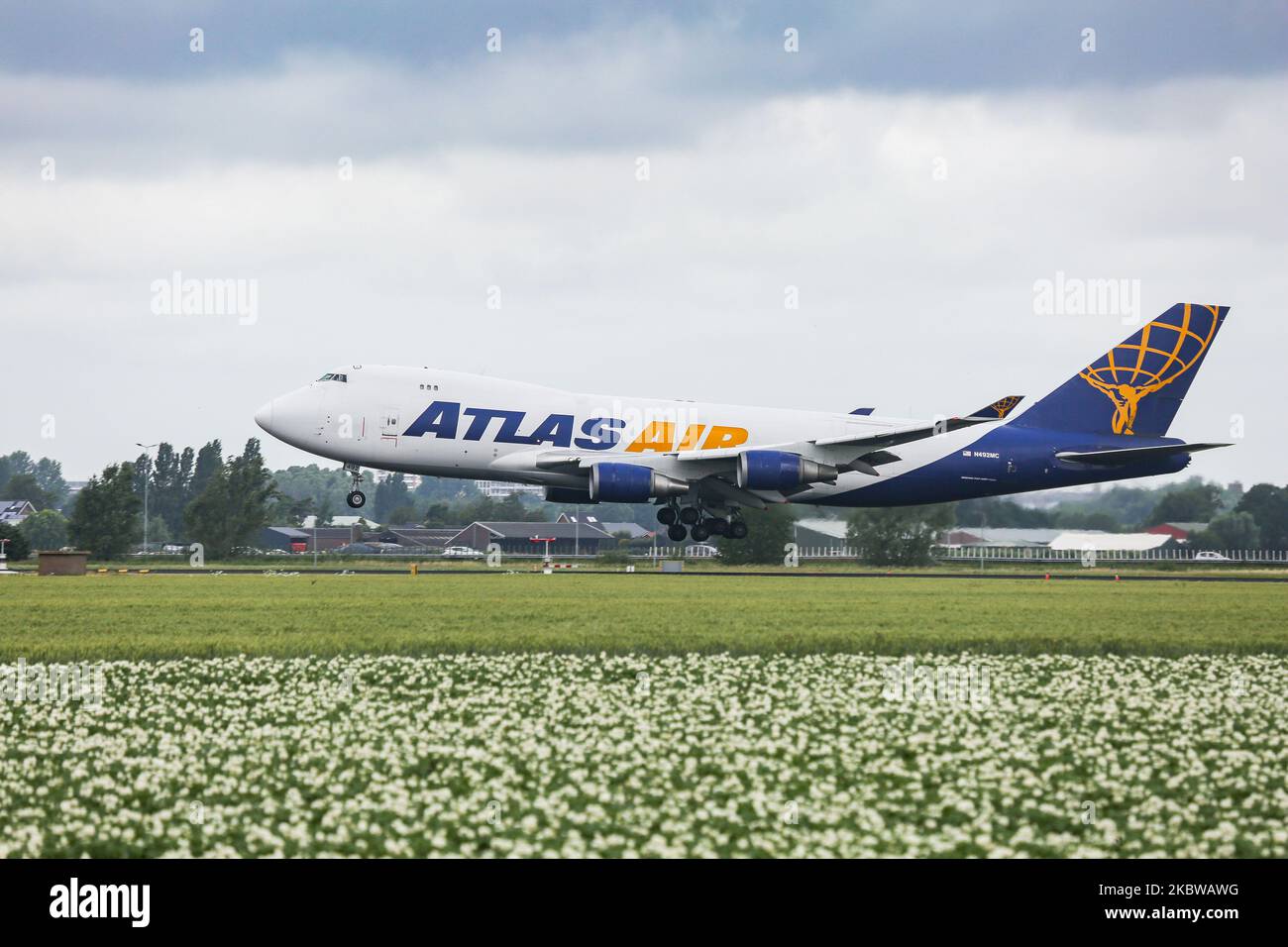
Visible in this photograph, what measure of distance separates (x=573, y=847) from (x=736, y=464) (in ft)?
122

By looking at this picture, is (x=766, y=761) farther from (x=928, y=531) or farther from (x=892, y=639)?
(x=928, y=531)

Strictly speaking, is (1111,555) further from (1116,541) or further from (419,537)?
(419,537)

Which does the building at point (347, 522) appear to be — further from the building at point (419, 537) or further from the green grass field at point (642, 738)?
the green grass field at point (642, 738)

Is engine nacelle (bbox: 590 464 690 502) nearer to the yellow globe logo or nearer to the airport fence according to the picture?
the yellow globe logo

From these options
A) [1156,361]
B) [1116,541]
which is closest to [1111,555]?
[1116,541]

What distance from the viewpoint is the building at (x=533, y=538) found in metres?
110

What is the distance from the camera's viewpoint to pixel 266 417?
149 ft

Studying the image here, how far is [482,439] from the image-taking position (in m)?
44.6

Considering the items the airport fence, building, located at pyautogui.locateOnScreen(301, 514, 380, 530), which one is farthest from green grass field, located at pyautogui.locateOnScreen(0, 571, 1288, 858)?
building, located at pyautogui.locateOnScreen(301, 514, 380, 530)

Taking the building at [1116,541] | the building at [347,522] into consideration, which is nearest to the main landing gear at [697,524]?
the building at [1116,541]

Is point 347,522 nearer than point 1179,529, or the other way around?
point 1179,529

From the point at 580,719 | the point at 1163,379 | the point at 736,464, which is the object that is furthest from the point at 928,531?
the point at 580,719

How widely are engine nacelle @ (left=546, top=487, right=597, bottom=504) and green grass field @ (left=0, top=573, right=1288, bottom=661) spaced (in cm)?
624

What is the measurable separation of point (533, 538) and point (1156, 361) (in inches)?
2659
